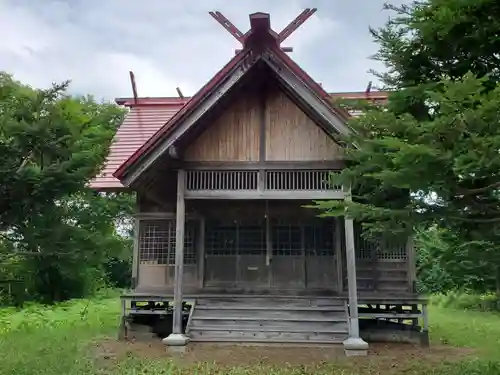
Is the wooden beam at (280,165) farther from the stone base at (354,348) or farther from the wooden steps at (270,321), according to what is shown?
the stone base at (354,348)

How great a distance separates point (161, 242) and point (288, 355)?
4822 millimetres

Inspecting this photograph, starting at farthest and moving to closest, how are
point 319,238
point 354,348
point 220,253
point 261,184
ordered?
point 220,253
point 319,238
point 261,184
point 354,348

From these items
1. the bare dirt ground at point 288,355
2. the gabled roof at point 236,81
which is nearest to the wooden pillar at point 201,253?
the bare dirt ground at point 288,355

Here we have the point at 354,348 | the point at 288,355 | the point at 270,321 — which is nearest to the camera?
the point at 288,355

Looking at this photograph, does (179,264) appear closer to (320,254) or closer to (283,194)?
(283,194)

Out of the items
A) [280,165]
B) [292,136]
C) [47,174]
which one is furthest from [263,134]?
[47,174]

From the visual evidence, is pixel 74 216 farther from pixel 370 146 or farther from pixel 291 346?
pixel 291 346

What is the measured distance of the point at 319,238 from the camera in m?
11.7

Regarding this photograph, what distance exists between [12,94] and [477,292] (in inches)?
235

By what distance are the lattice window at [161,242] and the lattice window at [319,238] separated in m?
A: 2.71

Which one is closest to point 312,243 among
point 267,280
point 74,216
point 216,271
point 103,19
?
point 267,280

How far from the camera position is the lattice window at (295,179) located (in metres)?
9.66

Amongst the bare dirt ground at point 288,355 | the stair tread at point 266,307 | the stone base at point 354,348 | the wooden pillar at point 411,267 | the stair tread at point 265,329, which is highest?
the wooden pillar at point 411,267

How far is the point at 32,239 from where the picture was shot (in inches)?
229
